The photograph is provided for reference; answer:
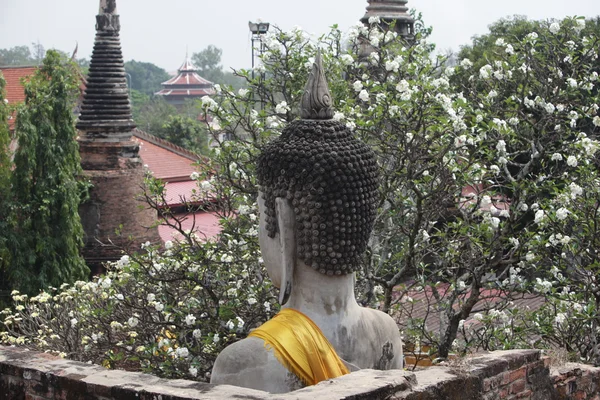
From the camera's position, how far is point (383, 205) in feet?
27.5

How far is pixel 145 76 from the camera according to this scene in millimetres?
139125

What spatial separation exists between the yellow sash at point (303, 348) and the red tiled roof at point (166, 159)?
24168 mm

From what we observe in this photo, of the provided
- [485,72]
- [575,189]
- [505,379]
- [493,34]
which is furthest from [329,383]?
[493,34]

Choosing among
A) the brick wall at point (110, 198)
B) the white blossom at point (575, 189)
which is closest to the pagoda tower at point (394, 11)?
the brick wall at point (110, 198)

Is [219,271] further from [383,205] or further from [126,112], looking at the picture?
[126,112]

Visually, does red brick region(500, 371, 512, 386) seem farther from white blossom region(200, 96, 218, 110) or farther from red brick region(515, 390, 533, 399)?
white blossom region(200, 96, 218, 110)

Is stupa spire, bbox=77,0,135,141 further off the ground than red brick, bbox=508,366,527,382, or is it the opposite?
stupa spire, bbox=77,0,135,141

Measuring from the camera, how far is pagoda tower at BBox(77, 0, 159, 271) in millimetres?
22031

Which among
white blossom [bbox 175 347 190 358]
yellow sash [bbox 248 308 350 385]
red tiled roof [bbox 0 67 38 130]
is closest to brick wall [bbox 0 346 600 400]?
yellow sash [bbox 248 308 350 385]

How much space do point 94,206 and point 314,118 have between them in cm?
1837

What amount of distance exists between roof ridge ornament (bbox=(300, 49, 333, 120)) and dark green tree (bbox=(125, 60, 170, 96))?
396ft

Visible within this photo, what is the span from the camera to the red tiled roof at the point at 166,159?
28.9m

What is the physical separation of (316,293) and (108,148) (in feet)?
61.4

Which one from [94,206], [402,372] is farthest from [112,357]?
[94,206]
